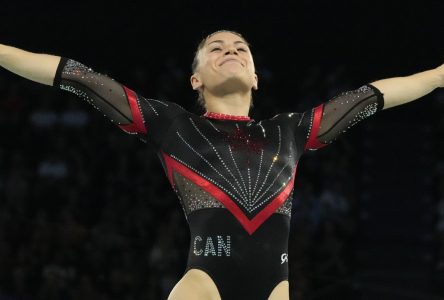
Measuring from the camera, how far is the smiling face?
4.11m

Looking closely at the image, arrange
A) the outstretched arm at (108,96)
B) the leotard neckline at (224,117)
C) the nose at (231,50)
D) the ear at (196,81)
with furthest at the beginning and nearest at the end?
the ear at (196,81) → the nose at (231,50) → the leotard neckline at (224,117) → the outstretched arm at (108,96)

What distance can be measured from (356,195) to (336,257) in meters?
1.61

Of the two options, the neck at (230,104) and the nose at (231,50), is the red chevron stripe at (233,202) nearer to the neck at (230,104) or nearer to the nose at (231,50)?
the neck at (230,104)

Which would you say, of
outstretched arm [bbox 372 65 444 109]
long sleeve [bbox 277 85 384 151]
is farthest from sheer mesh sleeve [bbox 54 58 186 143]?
outstretched arm [bbox 372 65 444 109]

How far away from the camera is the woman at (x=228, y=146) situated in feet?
12.0

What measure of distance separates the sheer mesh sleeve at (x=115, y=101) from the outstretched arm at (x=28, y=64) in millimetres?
46

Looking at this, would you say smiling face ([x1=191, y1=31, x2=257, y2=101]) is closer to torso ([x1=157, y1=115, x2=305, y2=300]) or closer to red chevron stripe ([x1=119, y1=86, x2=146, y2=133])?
torso ([x1=157, y1=115, x2=305, y2=300])

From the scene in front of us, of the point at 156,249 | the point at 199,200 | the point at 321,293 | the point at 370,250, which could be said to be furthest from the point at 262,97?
the point at 199,200

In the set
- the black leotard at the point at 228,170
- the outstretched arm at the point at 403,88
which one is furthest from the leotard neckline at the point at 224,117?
the outstretched arm at the point at 403,88

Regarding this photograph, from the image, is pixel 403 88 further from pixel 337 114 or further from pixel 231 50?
pixel 231 50

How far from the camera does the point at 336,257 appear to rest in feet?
27.5

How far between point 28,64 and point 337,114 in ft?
5.09

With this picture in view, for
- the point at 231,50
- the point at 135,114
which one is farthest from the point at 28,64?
the point at 231,50

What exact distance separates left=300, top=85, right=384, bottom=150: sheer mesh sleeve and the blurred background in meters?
2.72
